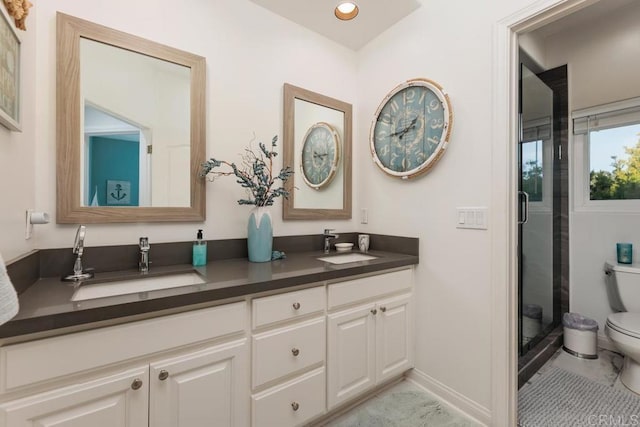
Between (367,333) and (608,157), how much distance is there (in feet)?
8.14

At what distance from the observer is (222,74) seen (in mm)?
1625

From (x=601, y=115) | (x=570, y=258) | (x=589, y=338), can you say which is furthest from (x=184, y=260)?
(x=601, y=115)

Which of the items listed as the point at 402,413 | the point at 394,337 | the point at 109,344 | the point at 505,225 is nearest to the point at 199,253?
A: the point at 109,344

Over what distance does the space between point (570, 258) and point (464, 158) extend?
1.72m

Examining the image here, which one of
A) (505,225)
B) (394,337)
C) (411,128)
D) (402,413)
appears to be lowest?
(402,413)

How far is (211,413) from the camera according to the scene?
1.05 m

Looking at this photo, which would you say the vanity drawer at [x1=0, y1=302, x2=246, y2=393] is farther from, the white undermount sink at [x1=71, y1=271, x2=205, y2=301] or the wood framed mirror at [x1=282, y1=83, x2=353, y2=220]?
the wood framed mirror at [x1=282, y1=83, x2=353, y2=220]

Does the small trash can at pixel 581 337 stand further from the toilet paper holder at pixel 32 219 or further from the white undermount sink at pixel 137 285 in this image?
the toilet paper holder at pixel 32 219

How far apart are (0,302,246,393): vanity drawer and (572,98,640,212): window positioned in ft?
9.49

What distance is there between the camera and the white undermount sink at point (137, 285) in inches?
43.5

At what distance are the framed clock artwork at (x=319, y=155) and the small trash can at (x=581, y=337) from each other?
2171 mm

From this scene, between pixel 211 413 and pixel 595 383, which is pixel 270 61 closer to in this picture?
pixel 211 413

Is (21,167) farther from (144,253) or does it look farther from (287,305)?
(287,305)

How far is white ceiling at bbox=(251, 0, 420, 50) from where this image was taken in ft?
5.75
